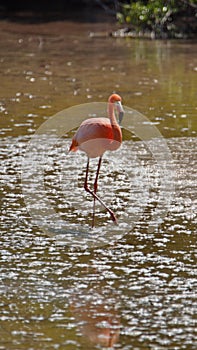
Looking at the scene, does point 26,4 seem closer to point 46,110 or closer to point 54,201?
point 46,110

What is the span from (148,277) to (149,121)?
14.9ft

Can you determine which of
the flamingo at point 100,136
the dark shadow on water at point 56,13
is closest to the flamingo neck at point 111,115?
the flamingo at point 100,136

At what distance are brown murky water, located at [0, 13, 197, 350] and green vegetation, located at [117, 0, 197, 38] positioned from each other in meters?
3.25

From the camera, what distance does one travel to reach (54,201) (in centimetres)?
705

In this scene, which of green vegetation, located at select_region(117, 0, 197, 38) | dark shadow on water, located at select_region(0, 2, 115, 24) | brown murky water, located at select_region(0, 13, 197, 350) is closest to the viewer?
brown murky water, located at select_region(0, 13, 197, 350)

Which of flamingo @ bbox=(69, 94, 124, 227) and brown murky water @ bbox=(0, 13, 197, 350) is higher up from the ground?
flamingo @ bbox=(69, 94, 124, 227)

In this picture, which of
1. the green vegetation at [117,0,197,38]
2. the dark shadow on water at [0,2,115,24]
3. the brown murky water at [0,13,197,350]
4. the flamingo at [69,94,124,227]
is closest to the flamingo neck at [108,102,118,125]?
the flamingo at [69,94,124,227]

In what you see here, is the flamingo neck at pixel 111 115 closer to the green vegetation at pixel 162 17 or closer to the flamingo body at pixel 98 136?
the flamingo body at pixel 98 136

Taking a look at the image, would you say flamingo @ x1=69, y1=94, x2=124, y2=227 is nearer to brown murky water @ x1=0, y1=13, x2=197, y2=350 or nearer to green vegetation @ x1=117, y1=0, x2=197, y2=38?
brown murky water @ x1=0, y1=13, x2=197, y2=350

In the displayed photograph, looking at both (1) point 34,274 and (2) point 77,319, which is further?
(1) point 34,274

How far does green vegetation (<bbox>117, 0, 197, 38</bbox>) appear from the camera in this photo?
51.8 feet

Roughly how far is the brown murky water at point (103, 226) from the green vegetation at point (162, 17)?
325cm

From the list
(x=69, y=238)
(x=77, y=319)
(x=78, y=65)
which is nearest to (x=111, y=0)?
(x=78, y=65)

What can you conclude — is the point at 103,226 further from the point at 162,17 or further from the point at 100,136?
the point at 162,17
